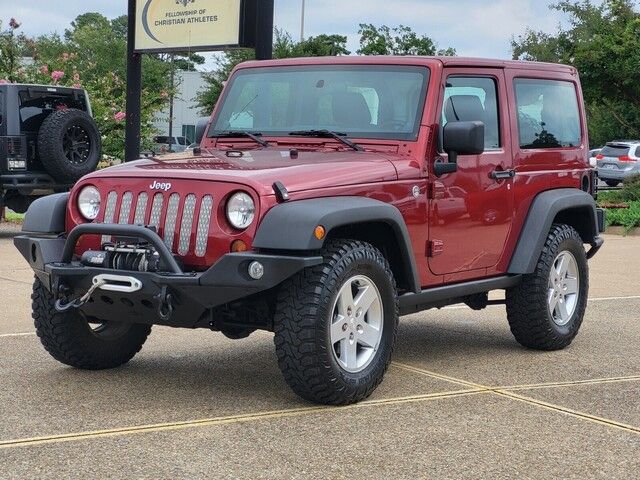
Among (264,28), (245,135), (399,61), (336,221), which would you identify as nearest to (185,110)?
(264,28)

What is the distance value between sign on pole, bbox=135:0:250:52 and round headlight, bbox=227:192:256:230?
11.4 m

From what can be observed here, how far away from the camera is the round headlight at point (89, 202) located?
6168 millimetres

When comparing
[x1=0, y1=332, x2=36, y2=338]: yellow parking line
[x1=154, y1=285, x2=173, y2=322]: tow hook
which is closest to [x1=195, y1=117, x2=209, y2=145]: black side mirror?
[x1=0, y1=332, x2=36, y2=338]: yellow parking line

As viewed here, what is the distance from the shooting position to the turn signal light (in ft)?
18.2

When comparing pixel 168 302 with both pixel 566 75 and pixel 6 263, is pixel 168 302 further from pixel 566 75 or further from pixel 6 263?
pixel 6 263

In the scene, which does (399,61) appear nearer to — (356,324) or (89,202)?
(356,324)

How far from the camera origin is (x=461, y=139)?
6.45 metres

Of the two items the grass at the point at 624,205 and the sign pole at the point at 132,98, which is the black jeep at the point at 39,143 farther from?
the grass at the point at 624,205

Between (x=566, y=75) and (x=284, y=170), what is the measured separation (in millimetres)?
3099

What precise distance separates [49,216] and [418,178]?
1.98 meters

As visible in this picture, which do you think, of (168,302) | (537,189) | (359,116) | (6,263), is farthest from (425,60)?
(6,263)

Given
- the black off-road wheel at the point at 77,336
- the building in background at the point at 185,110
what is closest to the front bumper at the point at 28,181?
the black off-road wheel at the point at 77,336

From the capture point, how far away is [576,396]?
616 cm

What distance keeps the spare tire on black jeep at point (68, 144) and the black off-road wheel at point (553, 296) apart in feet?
29.5
